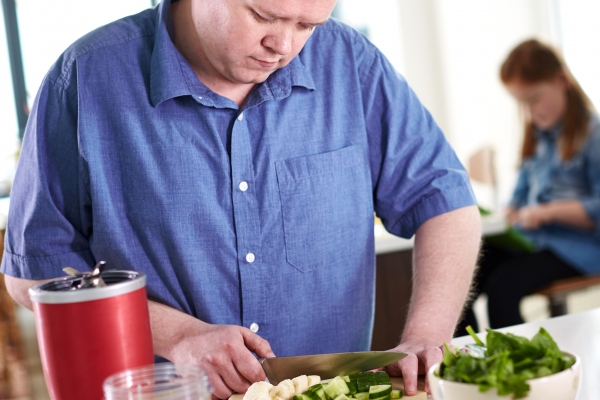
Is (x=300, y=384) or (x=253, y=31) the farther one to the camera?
(x=253, y=31)

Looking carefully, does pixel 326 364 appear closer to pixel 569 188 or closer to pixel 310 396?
pixel 310 396

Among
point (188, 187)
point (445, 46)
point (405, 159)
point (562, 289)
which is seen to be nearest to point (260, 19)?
point (188, 187)

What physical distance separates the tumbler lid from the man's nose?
1.46 feet

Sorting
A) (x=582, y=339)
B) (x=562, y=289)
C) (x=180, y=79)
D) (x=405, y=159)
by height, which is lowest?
(x=562, y=289)

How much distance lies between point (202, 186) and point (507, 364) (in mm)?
641

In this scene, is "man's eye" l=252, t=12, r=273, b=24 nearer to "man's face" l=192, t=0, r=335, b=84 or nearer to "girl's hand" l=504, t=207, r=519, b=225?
"man's face" l=192, t=0, r=335, b=84

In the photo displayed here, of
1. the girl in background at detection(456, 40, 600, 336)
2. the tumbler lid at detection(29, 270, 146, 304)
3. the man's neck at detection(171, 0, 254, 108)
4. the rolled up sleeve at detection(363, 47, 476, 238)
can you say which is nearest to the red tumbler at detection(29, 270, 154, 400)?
the tumbler lid at detection(29, 270, 146, 304)

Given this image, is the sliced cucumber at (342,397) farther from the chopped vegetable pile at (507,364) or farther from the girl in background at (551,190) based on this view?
the girl in background at (551,190)

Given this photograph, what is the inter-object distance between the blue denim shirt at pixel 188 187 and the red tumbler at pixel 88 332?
0.40 m

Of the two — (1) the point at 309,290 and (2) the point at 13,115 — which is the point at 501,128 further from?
(1) the point at 309,290

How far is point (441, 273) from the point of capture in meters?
1.27

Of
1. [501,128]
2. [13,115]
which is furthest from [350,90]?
[13,115]

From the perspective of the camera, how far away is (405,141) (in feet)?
4.37

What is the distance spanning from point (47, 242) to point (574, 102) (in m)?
2.61
